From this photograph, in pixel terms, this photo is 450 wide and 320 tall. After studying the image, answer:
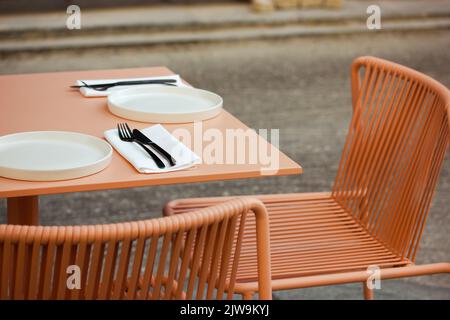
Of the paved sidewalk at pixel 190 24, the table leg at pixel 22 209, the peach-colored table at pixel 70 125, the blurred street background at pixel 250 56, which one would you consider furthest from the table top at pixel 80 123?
the paved sidewalk at pixel 190 24

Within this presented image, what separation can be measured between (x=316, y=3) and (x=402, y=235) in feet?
18.2

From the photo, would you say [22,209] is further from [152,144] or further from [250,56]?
[250,56]

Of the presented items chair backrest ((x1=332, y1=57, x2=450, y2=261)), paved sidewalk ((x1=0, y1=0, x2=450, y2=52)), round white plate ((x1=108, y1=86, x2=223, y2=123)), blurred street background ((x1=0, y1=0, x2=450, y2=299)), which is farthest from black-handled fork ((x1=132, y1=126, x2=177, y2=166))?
paved sidewalk ((x1=0, y1=0, x2=450, y2=52))

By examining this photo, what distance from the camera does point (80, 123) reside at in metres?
1.74

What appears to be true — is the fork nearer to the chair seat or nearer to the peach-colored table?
the peach-colored table

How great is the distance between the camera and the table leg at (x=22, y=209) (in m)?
1.86

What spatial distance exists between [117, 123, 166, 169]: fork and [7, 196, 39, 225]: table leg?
0.36 meters

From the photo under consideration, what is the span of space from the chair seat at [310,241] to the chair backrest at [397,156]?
4 cm

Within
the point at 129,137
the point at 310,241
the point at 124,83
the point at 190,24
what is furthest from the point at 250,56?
the point at 129,137

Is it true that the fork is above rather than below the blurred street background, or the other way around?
above

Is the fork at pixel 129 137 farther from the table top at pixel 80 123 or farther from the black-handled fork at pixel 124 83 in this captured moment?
the black-handled fork at pixel 124 83

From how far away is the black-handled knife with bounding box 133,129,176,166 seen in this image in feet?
4.89

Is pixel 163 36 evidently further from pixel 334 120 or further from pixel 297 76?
pixel 334 120
